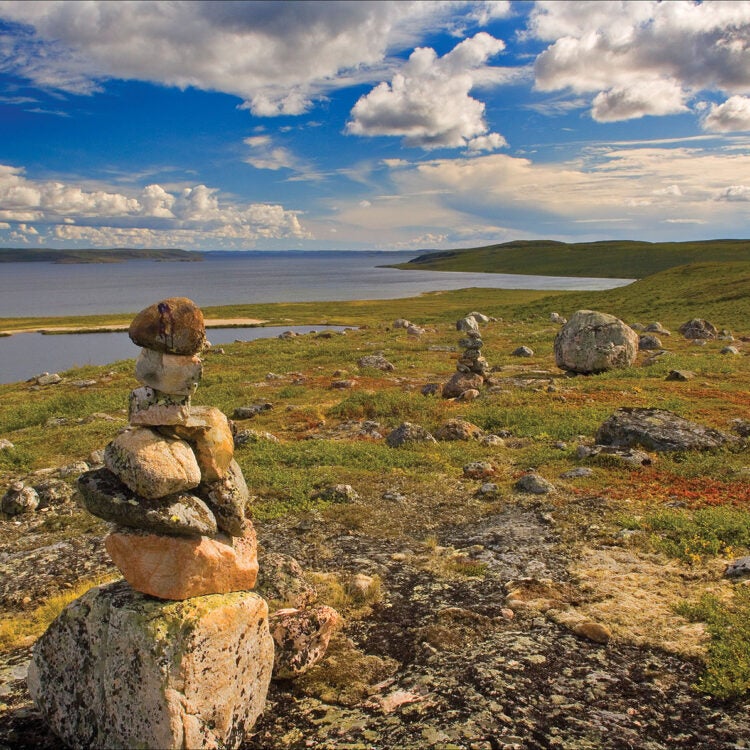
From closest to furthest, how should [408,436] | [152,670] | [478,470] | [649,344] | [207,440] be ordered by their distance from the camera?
1. [152,670]
2. [207,440]
3. [478,470]
4. [408,436]
5. [649,344]

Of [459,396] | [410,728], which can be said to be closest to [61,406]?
[459,396]

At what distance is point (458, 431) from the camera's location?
2134 centimetres

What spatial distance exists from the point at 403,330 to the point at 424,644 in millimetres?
56956

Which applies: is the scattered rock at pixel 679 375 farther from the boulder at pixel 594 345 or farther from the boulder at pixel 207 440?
the boulder at pixel 207 440

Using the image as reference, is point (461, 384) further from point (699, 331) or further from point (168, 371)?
point (699, 331)

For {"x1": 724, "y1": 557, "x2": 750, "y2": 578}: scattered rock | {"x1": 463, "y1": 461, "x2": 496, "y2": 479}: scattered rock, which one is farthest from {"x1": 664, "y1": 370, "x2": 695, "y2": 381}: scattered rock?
{"x1": 724, "y1": 557, "x2": 750, "y2": 578}: scattered rock

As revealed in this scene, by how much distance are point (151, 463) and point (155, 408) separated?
727 mm

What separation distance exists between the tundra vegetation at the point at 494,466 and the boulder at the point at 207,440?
3203 mm

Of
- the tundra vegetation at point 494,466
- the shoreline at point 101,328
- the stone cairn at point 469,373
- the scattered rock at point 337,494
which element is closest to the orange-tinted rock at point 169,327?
the tundra vegetation at point 494,466

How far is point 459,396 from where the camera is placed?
28.5m

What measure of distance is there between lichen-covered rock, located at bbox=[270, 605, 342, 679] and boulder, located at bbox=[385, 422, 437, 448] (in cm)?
1211

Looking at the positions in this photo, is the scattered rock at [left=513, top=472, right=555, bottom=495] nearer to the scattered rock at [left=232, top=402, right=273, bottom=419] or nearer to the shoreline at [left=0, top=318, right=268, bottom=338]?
the scattered rock at [left=232, top=402, right=273, bottom=419]

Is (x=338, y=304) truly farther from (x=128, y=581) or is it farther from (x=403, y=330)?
(x=128, y=581)

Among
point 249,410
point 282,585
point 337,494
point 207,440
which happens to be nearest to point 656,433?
point 337,494
